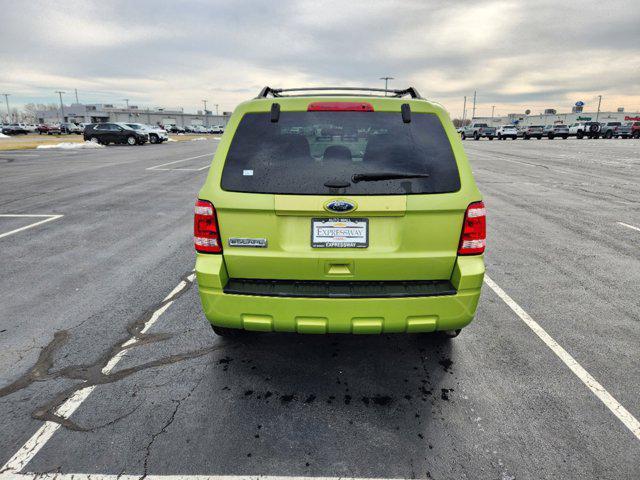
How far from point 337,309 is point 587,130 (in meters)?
60.6

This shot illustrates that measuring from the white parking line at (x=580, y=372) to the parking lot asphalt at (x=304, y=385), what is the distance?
1.2 inches

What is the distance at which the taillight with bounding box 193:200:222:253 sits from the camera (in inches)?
110

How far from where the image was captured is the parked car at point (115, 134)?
34938 mm

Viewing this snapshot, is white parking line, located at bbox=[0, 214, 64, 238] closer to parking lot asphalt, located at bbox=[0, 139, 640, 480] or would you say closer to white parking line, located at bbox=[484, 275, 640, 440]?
parking lot asphalt, located at bbox=[0, 139, 640, 480]

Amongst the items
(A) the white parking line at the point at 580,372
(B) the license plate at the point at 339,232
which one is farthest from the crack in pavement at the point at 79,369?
(A) the white parking line at the point at 580,372

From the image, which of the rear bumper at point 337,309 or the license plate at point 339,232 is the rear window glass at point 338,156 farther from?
the rear bumper at point 337,309

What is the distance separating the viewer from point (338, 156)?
2.79 metres

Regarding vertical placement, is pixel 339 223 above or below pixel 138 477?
above

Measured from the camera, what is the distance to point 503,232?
7371 mm

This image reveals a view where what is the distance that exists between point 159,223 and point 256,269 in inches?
226

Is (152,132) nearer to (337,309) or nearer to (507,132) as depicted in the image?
(337,309)

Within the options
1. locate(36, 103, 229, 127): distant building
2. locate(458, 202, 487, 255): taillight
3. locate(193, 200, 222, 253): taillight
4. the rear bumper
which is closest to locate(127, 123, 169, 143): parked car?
locate(193, 200, 222, 253): taillight

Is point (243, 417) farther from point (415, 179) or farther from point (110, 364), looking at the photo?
point (415, 179)

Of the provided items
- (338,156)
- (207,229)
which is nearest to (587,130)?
(338,156)
